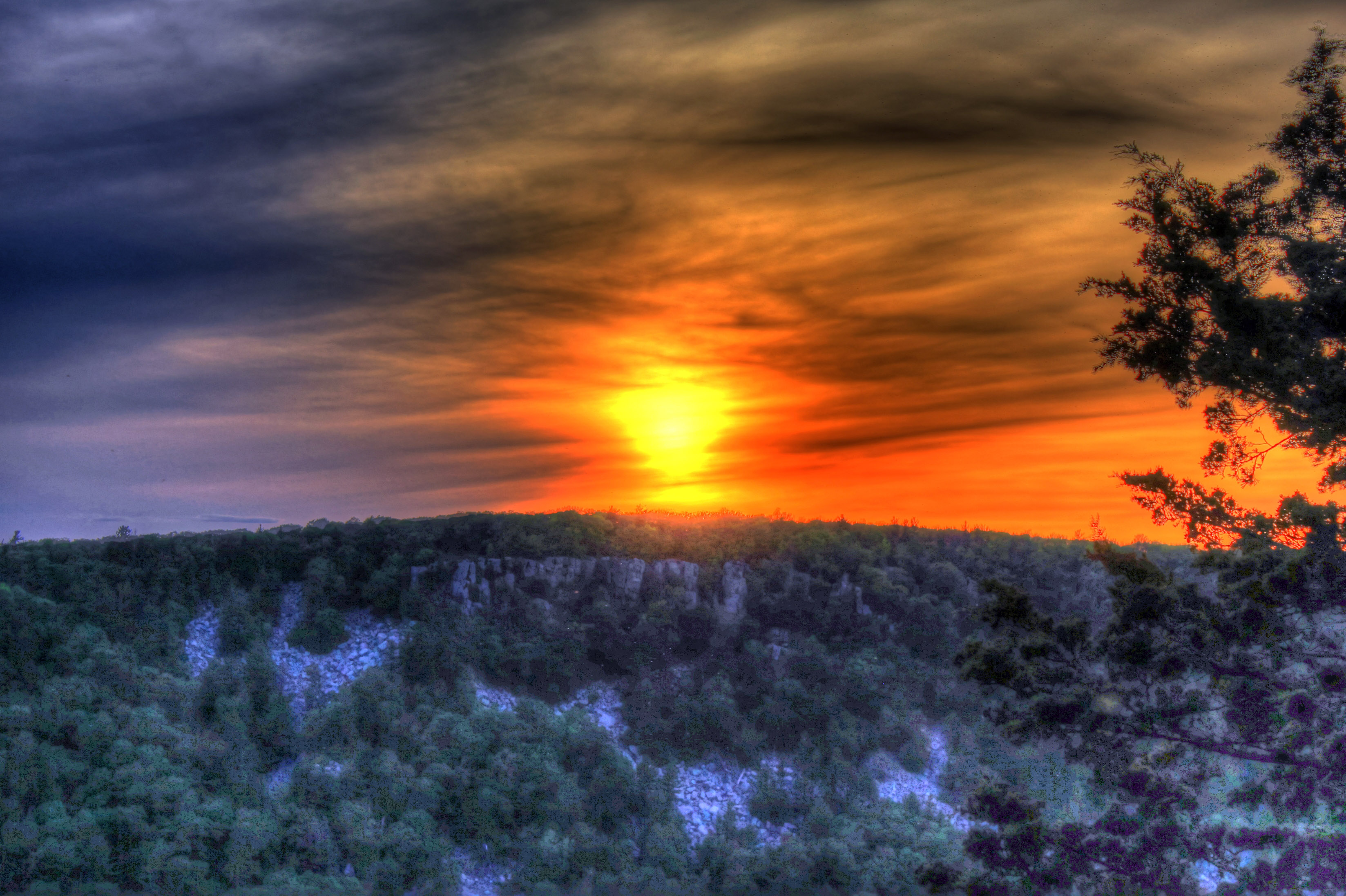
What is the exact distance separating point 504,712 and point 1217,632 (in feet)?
60.8

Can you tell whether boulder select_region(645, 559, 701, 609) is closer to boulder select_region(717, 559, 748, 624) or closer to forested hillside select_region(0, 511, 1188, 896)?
forested hillside select_region(0, 511, 1188, 896)

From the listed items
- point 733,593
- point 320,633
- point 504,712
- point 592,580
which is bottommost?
point 504,712

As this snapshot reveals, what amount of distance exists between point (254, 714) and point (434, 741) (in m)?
4.96

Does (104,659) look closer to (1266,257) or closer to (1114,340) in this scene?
(1114,340)

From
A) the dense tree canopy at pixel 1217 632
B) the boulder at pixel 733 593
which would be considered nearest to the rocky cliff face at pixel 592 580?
the boulder at pixel 733 593

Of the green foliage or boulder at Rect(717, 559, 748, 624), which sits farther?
boulder at Rect(717, 559, 748, 624)

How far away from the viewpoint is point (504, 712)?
2583 centimetres

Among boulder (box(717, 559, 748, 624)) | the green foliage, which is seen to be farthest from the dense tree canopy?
the green foliage

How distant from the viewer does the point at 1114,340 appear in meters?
14.7

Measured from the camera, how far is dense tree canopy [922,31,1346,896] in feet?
41.7

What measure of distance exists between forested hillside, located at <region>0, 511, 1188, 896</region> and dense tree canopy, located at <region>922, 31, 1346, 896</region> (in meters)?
2.50

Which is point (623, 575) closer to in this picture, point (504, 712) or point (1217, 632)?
point (504, 712)

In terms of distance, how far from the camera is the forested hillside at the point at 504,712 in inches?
802

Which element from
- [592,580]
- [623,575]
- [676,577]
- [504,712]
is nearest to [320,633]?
[504,712]
